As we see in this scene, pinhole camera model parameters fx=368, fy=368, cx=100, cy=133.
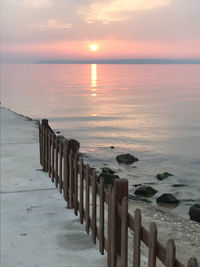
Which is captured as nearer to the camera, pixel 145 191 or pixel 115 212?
pixel 115 212

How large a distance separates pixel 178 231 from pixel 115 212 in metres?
3.97

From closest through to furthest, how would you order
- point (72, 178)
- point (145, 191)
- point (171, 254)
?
point (171, 254) < point (72, 178) < point (145, 191)

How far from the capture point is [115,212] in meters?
4.28

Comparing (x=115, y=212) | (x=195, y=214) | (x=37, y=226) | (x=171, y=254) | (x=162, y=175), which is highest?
(x=171, y=254)

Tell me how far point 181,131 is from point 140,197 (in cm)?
1907

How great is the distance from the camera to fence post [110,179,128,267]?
4250 millimetres

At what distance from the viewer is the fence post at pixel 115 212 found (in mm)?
4250

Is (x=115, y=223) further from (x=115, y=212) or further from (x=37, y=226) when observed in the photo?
(x=37, y=226)

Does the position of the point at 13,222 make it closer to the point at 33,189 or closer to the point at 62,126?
the point at 33,189

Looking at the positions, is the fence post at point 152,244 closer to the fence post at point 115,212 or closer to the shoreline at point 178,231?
the fence post at point 115,212

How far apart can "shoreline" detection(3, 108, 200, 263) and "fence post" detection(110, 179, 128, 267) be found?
100 inches

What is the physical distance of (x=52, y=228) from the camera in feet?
19.4

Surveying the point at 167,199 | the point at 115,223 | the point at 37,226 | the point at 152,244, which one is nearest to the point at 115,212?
the point at 115,223

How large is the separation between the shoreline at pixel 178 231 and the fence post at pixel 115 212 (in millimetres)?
2543
